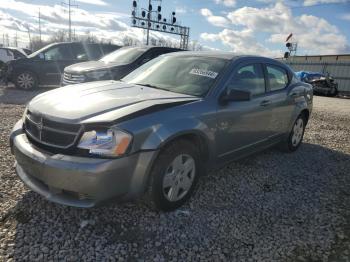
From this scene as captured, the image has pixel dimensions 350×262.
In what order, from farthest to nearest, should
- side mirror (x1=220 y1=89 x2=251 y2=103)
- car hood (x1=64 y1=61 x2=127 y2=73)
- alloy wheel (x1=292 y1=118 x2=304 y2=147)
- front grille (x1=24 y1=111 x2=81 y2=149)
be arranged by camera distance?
1. car hood (x1=64 y1=61 x2=127 y2=73)
2. alloy wheel (x1=292 y1=118 x2=304 y2=147)
3. side mirror (x1=220 y1=89 x2=251 y2=103)
4. front grille (x1=24 y1=111 x2=81 y2=149)

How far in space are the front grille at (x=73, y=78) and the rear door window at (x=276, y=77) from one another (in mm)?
5179

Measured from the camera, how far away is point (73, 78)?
8.86 meters

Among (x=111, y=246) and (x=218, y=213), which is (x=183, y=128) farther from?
(x=111, y=246)

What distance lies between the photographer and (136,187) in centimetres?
303

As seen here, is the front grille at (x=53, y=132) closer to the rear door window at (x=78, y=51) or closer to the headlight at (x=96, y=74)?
the headlight at (x=96, y=74)

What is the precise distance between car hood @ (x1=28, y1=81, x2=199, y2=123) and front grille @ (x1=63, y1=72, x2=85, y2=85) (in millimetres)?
4958

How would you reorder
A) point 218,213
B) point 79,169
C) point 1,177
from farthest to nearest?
point 1,177
point 218,213
point 79,169

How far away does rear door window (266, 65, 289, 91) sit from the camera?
4.98 m

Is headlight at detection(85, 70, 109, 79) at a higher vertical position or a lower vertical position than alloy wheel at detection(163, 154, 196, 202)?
higher

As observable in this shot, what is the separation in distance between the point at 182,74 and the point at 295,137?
9.43ft

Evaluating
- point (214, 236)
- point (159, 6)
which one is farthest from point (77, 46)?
point (159, 6)

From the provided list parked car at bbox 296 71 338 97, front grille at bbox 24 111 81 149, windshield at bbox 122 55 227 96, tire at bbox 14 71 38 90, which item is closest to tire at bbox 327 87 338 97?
parked car at bbox 296 71 338 97

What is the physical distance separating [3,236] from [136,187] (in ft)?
3.91

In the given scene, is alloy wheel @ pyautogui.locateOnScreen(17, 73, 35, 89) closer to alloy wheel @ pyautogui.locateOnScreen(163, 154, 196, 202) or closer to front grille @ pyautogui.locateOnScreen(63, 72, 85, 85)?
front grille @ pyautogui.locateOnScreen(63, 72, 85, 85)
